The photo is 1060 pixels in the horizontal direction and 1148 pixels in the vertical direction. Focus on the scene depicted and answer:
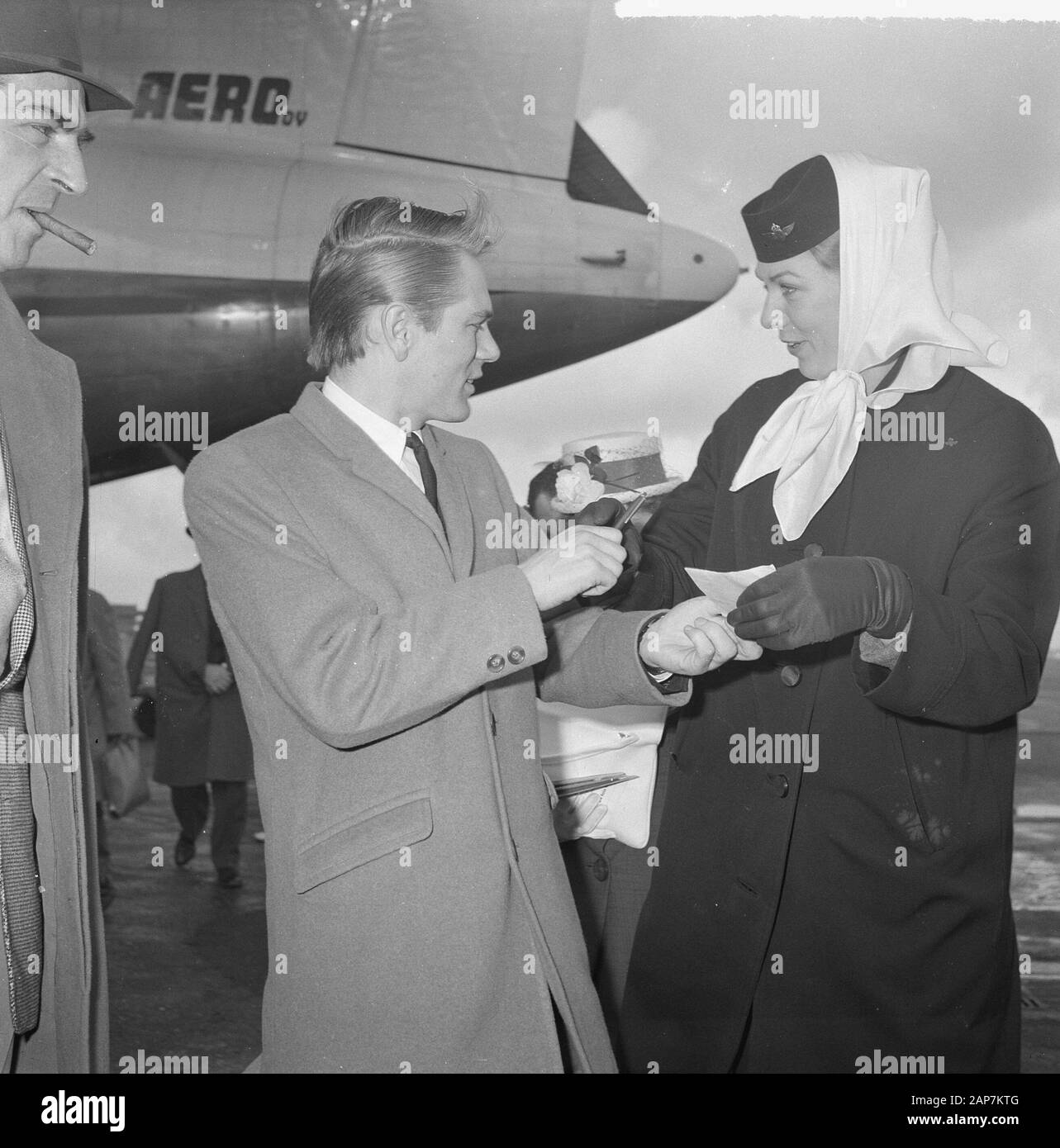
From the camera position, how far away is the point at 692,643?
170 cm

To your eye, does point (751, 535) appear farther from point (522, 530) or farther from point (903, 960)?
point (903, 960)

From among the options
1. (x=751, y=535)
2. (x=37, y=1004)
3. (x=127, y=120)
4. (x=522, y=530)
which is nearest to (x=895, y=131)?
(x=751, y=535)

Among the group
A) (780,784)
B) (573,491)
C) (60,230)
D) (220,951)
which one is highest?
(60,230)

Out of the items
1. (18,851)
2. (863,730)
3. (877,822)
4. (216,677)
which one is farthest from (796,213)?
(216,677)

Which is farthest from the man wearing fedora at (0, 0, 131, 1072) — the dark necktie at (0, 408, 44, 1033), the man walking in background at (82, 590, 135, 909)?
the man walking in background at (82, 590, 135, 909)

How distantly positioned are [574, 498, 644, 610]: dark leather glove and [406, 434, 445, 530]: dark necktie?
0.76 ft

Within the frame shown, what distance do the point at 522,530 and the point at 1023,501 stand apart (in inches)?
30.7

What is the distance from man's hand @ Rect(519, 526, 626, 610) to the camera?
4.79 ft

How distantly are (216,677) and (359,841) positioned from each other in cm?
270

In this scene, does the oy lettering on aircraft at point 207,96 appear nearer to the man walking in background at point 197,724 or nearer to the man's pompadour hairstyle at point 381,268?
the man walking in background at point 197,724

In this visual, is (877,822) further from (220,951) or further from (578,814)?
(220,951)

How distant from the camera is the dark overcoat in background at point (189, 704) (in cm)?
384

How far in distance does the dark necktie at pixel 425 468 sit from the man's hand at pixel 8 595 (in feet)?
1.69

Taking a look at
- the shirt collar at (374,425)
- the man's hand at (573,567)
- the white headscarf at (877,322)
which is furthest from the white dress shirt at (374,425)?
the white headscarf at (877,322)
